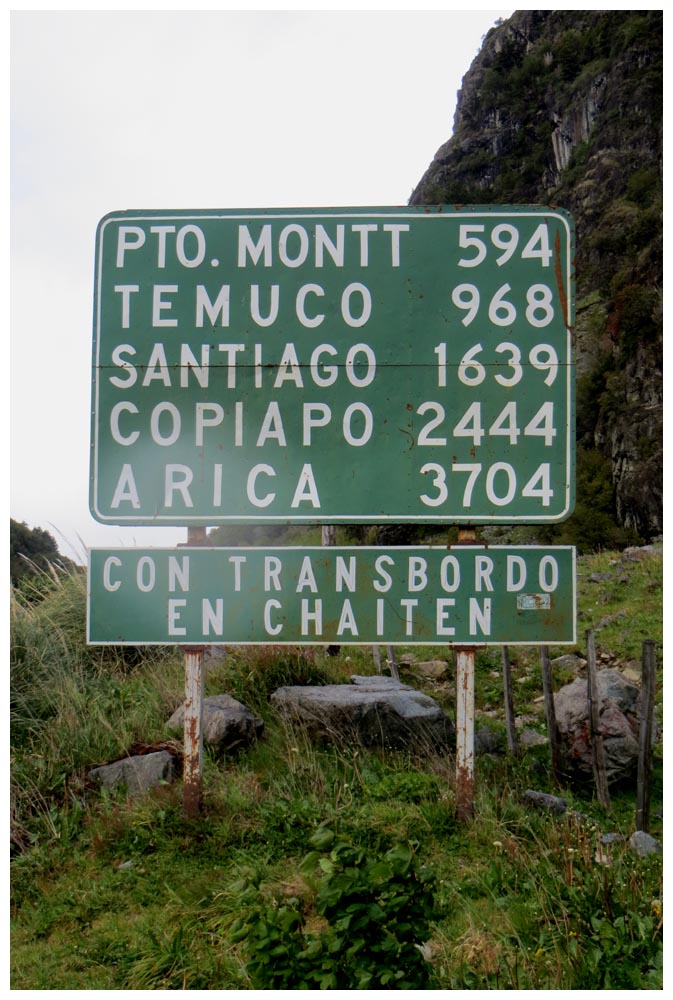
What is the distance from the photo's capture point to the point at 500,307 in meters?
4.86

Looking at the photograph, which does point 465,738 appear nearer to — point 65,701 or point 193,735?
point 193,735

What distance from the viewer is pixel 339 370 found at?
4871 millimetres

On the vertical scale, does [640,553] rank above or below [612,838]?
above

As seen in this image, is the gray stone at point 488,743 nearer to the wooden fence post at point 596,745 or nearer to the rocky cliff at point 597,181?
the wooden fence post at point 596,745

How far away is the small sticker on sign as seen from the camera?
15.5ft

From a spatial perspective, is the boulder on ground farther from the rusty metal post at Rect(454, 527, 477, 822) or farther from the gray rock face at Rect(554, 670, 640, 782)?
the rusty metal post at Rect(454, 527, 477, 822)

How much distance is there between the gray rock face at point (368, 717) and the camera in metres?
5.86

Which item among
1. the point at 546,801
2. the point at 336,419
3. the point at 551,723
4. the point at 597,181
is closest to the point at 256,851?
the point at 546,801

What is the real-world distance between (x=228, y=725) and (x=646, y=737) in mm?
3023

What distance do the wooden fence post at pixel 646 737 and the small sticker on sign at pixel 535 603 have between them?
75 centimetres

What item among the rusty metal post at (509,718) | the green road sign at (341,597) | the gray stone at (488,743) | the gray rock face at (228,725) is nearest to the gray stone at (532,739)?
the gray stone at (488,743)

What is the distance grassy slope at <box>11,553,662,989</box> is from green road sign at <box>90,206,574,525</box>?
1.89m

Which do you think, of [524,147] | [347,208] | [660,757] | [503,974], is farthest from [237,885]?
[524,147]

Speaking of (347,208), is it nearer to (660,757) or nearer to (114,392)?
(114,392)
